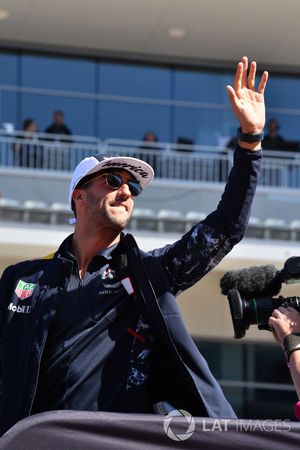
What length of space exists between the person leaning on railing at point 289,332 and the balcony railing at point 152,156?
12.5 metres

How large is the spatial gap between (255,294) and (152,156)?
12.8 metres

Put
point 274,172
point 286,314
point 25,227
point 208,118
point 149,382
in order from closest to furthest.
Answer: point 286,314, point 149,382, point 25,227, point 274,172, point 208,118

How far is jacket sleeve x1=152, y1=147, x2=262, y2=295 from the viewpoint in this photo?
372cm

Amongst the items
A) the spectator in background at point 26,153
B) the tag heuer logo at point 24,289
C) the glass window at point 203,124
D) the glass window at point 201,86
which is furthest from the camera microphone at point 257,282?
the glass window at point 201,86

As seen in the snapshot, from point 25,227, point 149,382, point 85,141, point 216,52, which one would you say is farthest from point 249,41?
point 149,382

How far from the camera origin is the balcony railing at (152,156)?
15.9 metres

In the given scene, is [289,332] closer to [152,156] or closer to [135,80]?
[152,156]

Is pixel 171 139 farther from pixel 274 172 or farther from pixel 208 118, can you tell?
pixel 274 172

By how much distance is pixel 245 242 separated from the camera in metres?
15.3

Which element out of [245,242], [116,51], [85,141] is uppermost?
[116,51]

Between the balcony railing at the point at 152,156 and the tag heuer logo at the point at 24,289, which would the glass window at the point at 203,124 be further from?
the tag heuer logo at the point at 24,289

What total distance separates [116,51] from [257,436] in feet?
52.9

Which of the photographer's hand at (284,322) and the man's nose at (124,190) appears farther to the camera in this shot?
the man's nose at (124,190)

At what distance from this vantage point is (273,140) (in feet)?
57.0
